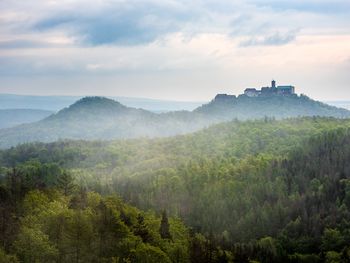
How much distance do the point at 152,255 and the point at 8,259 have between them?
23.1 metres

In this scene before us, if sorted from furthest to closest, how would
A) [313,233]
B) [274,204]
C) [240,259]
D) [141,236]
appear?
1. [274,204]
2. [313,233]
3. [240,259]
4. [141,236]

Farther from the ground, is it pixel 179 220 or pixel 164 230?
pixel 164 230

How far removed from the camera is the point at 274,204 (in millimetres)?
180000

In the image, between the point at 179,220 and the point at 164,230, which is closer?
the point at 164,230

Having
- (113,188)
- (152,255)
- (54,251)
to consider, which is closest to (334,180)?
(113,188)

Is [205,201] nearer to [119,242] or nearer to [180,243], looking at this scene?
[180,243]

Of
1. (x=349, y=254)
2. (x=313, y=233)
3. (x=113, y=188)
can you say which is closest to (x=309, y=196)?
(x=313, y=233)

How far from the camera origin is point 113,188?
194250 millimetres

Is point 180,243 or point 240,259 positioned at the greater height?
point 180,243

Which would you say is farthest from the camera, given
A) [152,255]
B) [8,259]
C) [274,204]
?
[274,204]

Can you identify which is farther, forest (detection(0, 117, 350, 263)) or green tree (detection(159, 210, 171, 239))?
green tree (detection(159, 210, 171, 239))

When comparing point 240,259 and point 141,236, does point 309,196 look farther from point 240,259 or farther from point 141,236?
point 141,236

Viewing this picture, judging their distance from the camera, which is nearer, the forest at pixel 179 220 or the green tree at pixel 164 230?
the forest at pixel 179 220

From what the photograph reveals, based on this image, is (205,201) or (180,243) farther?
(205,201)
